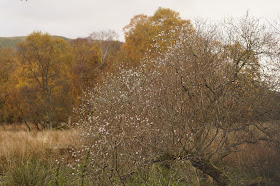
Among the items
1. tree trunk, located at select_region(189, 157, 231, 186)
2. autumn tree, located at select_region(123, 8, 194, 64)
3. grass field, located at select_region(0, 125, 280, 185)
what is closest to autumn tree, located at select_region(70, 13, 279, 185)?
tree trunk, located at select_region(189, 157, 231, 186)

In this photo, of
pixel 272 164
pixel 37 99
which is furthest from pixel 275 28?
pixel 37 99

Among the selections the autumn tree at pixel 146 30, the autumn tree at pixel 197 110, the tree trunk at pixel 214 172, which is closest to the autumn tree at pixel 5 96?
the autumn tree at pixel 146 30

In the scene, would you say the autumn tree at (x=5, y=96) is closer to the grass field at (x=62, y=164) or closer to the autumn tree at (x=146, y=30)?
the autumn tree at (x=146, y=30)

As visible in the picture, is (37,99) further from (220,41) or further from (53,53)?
(220,41)

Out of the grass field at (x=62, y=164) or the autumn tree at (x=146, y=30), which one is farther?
the autumn tree at (x=146, y=30)

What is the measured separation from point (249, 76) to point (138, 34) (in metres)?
15.2

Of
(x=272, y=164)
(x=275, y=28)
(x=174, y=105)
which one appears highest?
(x=275, y=28)

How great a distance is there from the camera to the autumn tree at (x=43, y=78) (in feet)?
60.8

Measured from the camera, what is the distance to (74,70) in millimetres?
26375

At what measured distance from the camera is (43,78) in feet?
62.1

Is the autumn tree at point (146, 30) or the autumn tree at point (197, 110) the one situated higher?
the autumn tree at point (146, 30)

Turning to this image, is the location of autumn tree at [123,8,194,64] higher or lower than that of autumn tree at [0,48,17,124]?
higher

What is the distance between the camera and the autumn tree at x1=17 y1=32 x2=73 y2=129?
18.5m

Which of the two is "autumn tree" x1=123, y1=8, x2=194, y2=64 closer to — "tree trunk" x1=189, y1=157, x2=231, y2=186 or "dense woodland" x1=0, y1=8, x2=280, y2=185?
"dense woodland" x1=0, y1=8, x2=280, y2=185
